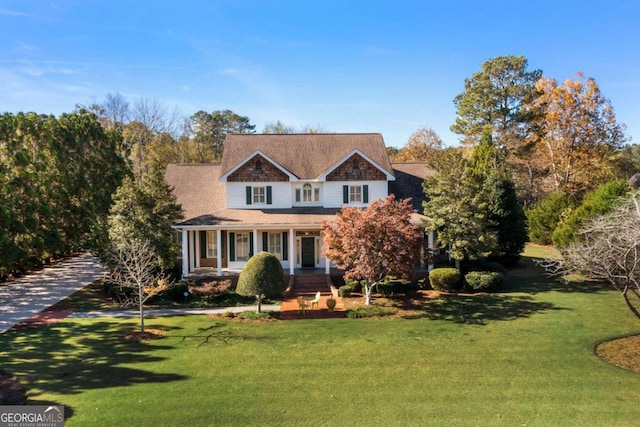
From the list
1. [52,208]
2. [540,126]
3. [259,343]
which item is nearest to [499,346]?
[259,343]

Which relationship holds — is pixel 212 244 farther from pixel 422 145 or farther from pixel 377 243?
pixel 422 145

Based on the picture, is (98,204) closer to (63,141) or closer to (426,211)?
(63,141)

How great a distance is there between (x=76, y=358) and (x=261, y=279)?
7.78 m

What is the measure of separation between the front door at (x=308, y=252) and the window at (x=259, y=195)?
152 inches

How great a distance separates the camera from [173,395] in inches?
438

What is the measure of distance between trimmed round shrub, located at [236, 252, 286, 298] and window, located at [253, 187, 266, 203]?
8.45 m

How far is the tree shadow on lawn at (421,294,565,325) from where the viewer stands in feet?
60.8

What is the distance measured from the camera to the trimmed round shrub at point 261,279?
62.7ft

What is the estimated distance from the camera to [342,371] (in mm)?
12781

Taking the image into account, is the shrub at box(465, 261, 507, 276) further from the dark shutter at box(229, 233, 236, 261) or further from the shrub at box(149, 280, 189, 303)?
the shrub at box(149, 280, 189, 303)

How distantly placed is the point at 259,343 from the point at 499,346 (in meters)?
8.71

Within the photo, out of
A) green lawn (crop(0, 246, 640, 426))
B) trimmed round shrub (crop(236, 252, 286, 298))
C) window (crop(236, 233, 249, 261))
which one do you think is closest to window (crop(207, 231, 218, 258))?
window (crop(236, 233, 249, 261))

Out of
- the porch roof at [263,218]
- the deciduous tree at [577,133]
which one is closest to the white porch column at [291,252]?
the porch roof at [263,218]

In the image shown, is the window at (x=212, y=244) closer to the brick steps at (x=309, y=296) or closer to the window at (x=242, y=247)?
the window at (x=242, y=247)
